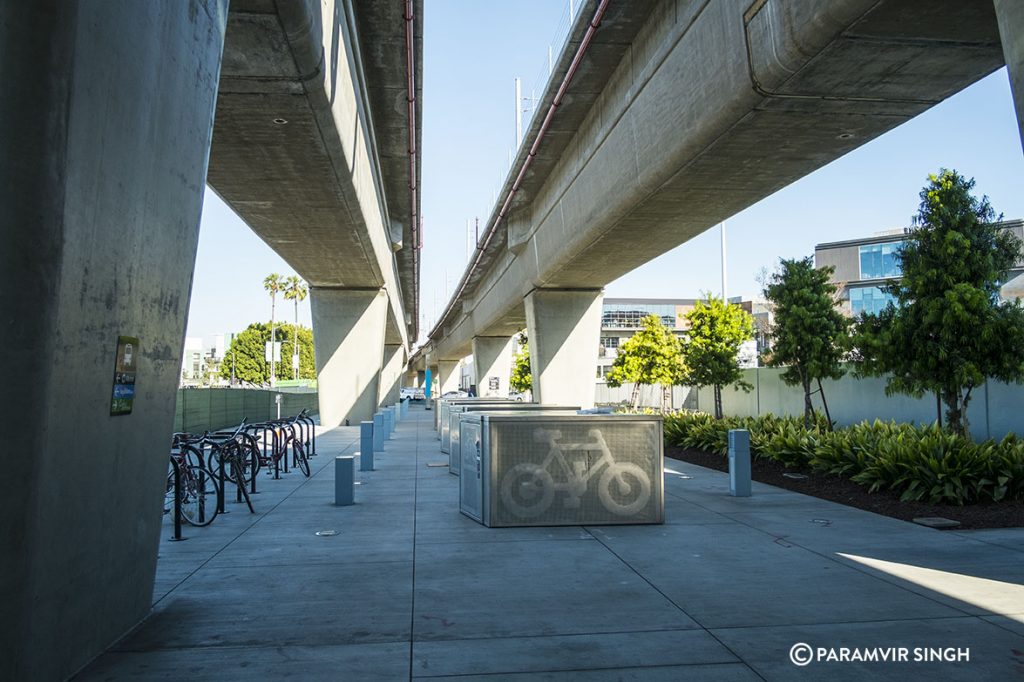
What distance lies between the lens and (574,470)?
9.56 m

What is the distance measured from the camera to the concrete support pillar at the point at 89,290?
4.03 m

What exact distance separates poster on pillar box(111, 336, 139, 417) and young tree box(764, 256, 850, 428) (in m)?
15.3

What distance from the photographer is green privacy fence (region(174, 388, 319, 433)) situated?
2498cm

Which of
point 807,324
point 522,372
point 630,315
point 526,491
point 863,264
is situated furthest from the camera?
point 630,315

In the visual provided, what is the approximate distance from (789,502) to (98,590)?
380 inches

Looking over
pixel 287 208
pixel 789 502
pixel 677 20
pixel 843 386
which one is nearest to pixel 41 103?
pixel 677 20

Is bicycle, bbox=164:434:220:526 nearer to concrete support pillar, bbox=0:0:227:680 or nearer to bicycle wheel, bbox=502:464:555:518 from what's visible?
bicycle wheel, bbox=502:464:555:518

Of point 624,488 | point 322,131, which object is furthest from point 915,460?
point 322,131

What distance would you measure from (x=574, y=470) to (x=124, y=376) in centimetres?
574

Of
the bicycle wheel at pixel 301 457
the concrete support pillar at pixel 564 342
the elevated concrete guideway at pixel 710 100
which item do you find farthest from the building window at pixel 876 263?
the bicycle wheel at pixel 301 457

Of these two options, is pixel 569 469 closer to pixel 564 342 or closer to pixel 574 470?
pixel 574 470

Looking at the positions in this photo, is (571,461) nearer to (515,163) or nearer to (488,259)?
(515,163)

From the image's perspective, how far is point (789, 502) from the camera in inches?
461

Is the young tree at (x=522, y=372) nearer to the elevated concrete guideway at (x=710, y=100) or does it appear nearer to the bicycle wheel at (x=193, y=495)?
the elevated concrete guideway at (x=710, y=100)
